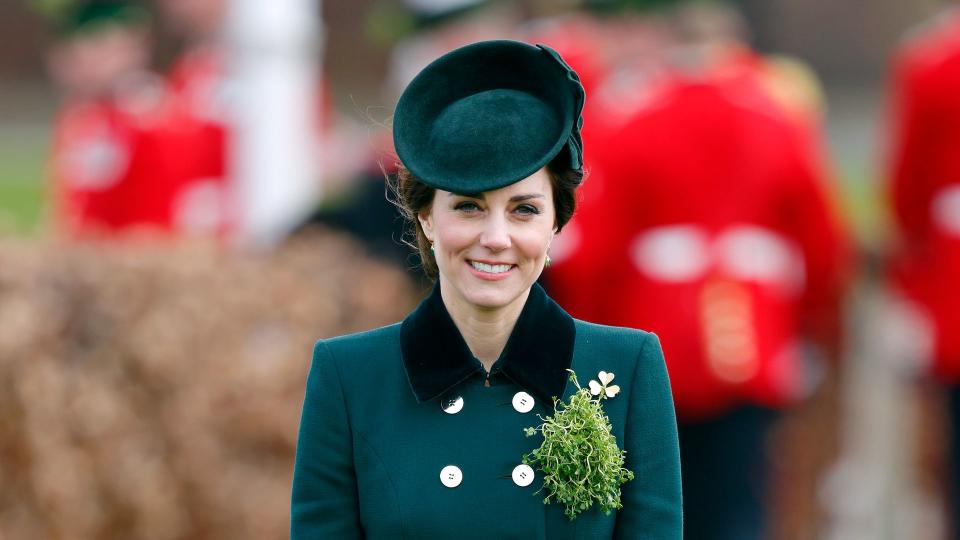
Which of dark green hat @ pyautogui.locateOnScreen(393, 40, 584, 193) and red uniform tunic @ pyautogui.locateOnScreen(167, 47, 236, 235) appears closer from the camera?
dark green hat @ pyautogui.locateOnScreen(393, 40, 584, 193)

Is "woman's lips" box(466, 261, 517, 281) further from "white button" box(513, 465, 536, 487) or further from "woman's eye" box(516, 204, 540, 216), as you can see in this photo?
"white button" box(513, 465, 536, 487)

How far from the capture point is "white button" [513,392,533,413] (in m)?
1.86

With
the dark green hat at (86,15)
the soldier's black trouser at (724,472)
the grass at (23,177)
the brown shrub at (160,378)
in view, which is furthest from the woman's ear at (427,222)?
the grass at (23,177)

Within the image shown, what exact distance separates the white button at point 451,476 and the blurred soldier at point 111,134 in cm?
628

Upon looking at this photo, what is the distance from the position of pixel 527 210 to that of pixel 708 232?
11.0 feet

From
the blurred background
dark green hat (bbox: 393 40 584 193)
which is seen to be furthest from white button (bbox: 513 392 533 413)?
the blurred background

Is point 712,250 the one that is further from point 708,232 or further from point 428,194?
point 428,194

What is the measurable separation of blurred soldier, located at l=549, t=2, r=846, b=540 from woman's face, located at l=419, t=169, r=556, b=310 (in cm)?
329

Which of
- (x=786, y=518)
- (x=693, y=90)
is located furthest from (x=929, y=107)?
(x=786, y=518)

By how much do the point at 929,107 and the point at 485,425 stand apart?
12.7 feet

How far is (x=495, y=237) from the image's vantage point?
1816 millimetres

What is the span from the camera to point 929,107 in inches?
215

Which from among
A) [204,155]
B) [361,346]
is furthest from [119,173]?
[361,346]

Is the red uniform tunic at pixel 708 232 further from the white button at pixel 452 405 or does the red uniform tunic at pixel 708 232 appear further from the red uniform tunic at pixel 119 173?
the red uniform tunic at pixel 119 173
